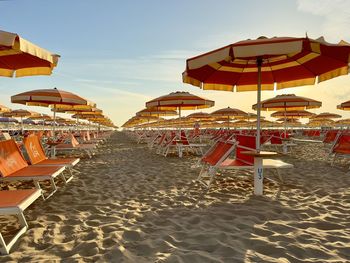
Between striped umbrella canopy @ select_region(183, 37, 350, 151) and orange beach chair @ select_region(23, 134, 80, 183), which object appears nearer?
striped umbrella canopy @ select_region(183, 37, 350, 151)

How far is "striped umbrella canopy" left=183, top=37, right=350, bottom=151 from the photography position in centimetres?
344

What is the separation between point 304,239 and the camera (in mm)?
2686

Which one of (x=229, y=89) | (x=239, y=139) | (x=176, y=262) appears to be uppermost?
(x=229, y=89)

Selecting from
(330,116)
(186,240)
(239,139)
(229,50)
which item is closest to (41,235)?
(186,240)

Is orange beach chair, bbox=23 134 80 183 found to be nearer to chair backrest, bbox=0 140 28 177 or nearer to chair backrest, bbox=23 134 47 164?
chair backrest, bbox=23 134 47 164

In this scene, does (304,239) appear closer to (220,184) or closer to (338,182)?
(220,184)

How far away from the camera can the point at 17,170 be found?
4.20m

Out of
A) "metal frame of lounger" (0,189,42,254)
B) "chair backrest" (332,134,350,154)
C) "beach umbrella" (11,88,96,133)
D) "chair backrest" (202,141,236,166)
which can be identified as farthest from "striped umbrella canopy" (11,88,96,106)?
"chair backrest" (332,134,350,154)

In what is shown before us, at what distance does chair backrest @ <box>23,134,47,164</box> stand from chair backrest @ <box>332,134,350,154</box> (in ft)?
24.4

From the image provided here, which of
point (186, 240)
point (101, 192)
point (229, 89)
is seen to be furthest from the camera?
point (229, 89)

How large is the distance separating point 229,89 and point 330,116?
24.8 metres

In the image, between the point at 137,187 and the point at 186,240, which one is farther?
the point at 137,187

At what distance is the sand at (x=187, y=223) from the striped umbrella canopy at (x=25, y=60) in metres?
2.04

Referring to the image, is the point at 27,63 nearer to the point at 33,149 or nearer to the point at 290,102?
→ the point at 33,149
